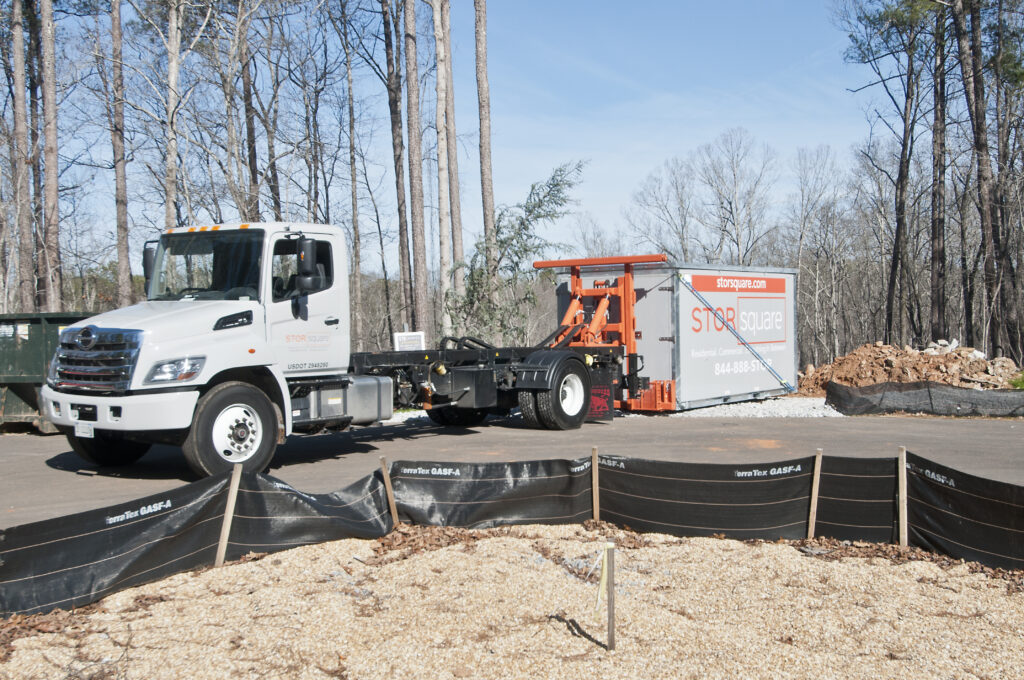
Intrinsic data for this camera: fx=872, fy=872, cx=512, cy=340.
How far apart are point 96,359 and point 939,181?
1136 inches

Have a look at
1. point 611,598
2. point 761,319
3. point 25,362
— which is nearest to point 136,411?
point 611,598

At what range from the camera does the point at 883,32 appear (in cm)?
3247

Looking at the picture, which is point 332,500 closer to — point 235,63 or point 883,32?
point 235,63

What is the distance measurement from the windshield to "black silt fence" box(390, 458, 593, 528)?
345cm

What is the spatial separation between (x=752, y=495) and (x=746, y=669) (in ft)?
9.00

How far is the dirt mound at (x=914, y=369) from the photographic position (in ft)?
65.2

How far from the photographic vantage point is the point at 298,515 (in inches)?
280

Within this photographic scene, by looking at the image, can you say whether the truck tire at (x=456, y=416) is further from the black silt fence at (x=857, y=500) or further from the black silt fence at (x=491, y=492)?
the black silt fence at (x=857, y=500)

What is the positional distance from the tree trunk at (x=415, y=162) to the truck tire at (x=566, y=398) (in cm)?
824

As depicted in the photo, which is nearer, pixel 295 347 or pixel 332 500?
pixel 332 500

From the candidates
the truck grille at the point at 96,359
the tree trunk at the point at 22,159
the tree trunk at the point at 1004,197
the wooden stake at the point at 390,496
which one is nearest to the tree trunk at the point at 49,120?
the tree trunk at the point at 22,159

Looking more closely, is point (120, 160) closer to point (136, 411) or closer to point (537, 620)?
point (136, 411)

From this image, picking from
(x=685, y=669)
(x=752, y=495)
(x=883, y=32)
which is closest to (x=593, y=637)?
(x=685, y=669)

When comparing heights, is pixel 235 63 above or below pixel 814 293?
above
